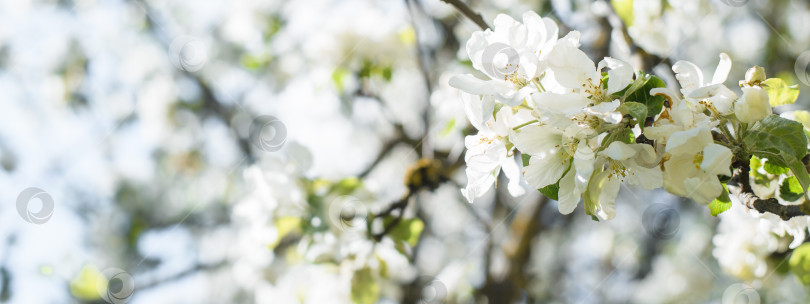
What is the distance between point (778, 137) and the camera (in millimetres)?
698

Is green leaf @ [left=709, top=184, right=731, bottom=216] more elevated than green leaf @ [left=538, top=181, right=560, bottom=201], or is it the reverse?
green leaf @ [left=538, top=181, right=560, bottom=201]

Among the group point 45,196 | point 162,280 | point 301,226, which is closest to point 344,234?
point 301,226

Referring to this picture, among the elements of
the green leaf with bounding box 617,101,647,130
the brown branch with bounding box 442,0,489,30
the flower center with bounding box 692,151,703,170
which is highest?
the brown branch with bounding box 442,0,489,30

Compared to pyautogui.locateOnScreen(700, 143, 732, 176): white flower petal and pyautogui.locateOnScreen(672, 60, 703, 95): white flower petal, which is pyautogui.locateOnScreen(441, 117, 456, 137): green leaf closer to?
pyautogui.locateOnScreen(672, 60, 703, 95): white flower petal

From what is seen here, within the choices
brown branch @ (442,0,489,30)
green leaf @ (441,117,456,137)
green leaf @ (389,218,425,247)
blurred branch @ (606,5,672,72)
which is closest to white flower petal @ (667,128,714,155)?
brown branch @ (442,0,489,30)

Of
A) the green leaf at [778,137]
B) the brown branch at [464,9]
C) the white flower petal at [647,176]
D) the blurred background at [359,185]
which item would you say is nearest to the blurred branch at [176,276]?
the blurred background at [359,185]

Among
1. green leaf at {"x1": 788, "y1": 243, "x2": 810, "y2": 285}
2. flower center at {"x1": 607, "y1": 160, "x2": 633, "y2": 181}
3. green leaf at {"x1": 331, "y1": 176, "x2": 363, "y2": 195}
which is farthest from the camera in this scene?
green leaf at {"x1": 331, "y1": 176, "x2": 363, "y2": 195}

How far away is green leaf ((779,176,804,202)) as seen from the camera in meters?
0.83

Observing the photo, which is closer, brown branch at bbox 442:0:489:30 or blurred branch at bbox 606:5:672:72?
brown branch at bbox 442:0:489:30

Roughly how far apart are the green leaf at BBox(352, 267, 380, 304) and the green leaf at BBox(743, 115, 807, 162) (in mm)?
1103

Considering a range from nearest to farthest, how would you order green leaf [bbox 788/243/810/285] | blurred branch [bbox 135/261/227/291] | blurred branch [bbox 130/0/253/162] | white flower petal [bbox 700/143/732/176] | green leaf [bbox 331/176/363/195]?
1. white flower petal [bbox 700/143/732/176]
2. green leaf [bbox 788/243/810/285]
3. green leaf [bbox 331/176/363/195]
4. blurred branch [bbox 135/261/227/291]
5. blurred branch [bbox 130/0/253/162]

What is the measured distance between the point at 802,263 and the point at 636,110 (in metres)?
0.81

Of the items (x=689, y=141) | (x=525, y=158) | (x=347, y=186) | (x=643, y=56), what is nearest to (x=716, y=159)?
(x=689, y=141)

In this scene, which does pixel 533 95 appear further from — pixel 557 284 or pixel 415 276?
pixel 557 284
